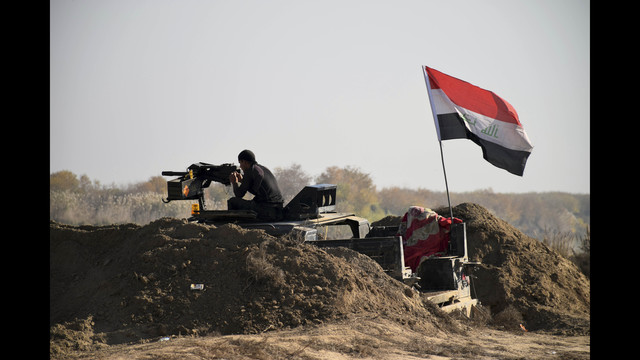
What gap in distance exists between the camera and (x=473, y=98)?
1280cm

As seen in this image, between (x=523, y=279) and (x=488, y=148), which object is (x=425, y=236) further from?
(x=523, y=279)

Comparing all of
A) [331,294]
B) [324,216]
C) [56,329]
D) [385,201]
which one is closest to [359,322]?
[331,294]

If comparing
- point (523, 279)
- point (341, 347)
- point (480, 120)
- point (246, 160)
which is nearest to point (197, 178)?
point (246, 160)

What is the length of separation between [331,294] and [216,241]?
179 centimetres

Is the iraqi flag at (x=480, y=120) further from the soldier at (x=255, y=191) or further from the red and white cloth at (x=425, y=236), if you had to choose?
the soldier at (x=255, y=191)

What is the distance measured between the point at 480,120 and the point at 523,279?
154 inches

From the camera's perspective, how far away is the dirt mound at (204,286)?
780 cm

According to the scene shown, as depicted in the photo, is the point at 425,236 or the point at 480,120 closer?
the point at 425,236

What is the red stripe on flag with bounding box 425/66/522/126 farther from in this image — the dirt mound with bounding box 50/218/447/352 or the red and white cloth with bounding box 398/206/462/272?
the dirt mound with bounding box 50/218/447/352

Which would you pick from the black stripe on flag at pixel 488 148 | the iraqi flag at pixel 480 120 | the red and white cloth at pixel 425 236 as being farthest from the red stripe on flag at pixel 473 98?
the red and white cloth at pixel 425 236

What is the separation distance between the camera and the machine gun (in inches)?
438

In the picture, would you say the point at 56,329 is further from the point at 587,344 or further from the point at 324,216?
the point at 587,344
